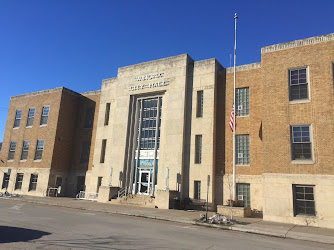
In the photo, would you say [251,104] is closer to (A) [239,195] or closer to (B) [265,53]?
(B) [265,53]

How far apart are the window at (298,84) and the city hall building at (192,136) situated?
0.06m

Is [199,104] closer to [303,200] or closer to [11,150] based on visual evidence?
[303,200]

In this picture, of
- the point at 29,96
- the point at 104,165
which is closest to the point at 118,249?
the point at 104,165

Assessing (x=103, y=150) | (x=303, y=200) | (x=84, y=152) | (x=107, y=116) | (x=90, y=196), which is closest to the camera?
(x=303, y=200)

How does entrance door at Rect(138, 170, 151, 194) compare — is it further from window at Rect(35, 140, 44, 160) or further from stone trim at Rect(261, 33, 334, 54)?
stone trim at Rect(261, 33, 334, 54)

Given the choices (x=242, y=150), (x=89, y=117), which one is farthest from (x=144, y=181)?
(x=89, y=117)

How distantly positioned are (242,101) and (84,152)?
19898 mm

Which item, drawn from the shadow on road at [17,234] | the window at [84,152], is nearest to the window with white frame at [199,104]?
the window at [84,152]

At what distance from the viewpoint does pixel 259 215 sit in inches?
815

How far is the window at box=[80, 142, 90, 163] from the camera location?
33.3 metres

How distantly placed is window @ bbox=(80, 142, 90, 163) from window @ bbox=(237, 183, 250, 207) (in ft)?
61.5

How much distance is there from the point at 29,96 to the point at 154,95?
19.1 m

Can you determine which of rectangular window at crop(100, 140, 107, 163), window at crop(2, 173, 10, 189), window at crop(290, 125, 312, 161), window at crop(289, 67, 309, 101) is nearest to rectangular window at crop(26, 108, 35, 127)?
window at crop(2, 173, 10, 189)

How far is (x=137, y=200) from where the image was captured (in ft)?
80.6
